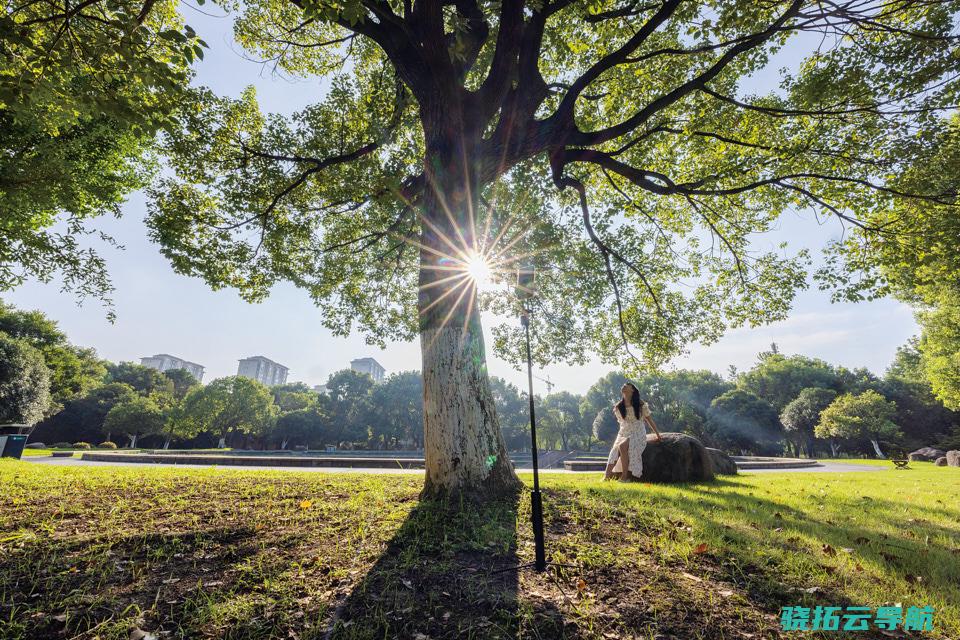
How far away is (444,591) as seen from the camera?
8.66ft

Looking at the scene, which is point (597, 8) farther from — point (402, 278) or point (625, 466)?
point (402, 278)

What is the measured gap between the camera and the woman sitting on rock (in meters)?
7.37

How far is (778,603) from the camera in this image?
99.7 inches

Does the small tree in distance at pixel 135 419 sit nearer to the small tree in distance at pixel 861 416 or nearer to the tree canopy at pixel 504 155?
the tree canopy at pixel 504 155

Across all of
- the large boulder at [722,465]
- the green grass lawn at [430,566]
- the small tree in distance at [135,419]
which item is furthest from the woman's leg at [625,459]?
the small tree in distance at [135,419]

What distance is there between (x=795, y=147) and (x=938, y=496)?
6953 mm

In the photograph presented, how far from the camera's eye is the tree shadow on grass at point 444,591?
222cm

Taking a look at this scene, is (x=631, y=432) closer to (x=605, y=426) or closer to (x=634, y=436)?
(x=634, y=436)

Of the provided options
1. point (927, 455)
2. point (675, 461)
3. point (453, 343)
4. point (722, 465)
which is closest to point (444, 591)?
point (453, 343)

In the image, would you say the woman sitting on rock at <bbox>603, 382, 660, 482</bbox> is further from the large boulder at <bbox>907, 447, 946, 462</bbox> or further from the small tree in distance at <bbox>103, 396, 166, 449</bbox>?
the small tree in distance at <bbox>103, 396, 166, 449</bbox>

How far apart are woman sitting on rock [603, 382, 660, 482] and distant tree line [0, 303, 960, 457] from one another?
2886 centimetres

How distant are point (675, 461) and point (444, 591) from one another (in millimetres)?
6924

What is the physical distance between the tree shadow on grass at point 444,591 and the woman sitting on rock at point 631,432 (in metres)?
4.47

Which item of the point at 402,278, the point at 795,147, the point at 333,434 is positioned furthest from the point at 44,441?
the point at 795,147
